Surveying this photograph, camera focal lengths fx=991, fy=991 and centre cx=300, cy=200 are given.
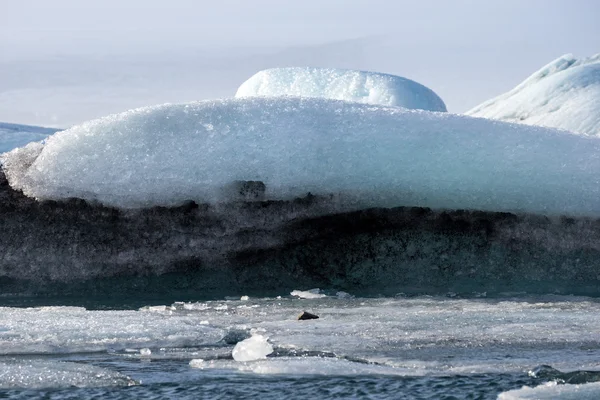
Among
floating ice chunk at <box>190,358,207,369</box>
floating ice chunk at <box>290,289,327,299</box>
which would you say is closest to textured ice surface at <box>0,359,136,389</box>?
floating ice chunk at <box>190,358,207,369</box>

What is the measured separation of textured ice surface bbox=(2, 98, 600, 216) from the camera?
8.48 metres

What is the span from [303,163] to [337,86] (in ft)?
37.7

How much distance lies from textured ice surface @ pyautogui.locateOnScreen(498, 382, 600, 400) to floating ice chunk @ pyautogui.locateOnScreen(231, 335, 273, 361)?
1.42 meters

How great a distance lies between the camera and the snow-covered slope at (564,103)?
67.9ft

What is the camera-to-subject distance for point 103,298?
858 centimetres

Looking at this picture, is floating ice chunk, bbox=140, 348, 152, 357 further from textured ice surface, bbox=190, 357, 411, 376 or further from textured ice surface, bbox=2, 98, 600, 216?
textured ice surface, bbox=2, 98, 600, 216

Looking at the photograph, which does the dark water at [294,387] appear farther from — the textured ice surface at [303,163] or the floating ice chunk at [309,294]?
the textured ice surface at [303,163]

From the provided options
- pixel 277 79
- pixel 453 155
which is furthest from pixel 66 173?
pixel 277 79

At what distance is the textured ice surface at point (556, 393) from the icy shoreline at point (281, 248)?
452cm

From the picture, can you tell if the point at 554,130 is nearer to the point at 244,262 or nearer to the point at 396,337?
the point at 244,262

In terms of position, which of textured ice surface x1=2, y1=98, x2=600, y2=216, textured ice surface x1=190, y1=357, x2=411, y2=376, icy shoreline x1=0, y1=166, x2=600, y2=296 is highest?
textured ice surface x1=2, y1=98, x2=600, y2=216

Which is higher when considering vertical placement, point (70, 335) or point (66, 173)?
point (66, 173)

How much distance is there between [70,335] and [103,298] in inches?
119

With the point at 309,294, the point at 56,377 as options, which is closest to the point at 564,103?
the point at 309,294
